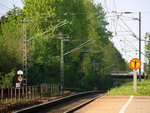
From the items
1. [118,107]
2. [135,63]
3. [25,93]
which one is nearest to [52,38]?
[25,93]

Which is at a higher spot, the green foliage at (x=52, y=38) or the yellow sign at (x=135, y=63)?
the green foliage at (x=52, y=38)

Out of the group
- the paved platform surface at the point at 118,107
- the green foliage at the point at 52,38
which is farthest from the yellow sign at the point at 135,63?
the green foliage at the point at 52,38

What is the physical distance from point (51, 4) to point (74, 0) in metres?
6.57

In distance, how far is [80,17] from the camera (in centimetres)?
7519

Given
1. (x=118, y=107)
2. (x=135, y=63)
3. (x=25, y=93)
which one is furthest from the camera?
(x=25, y=93)

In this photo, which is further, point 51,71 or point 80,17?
point 80,17

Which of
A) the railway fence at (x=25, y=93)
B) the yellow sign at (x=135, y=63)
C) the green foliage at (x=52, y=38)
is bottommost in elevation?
the railway fence at (x=25, y=93)

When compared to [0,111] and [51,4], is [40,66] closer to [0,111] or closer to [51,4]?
[51,4]

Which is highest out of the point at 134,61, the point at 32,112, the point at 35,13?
the point at 35,13

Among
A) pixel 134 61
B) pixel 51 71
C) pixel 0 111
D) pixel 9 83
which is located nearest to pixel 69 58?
pixel 51 71

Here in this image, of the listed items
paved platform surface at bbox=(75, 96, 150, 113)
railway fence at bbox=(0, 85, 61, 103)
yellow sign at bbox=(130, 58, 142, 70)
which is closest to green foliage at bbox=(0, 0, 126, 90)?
railway fence at bbox=(0, 85, 61, 103)

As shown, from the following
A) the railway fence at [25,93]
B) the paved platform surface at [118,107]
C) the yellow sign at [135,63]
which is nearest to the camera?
the paved platform surface at [118,107]

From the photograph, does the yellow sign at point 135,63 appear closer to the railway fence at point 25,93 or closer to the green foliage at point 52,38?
the railway fence at point 25,93

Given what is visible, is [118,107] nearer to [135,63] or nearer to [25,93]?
[135,63]
